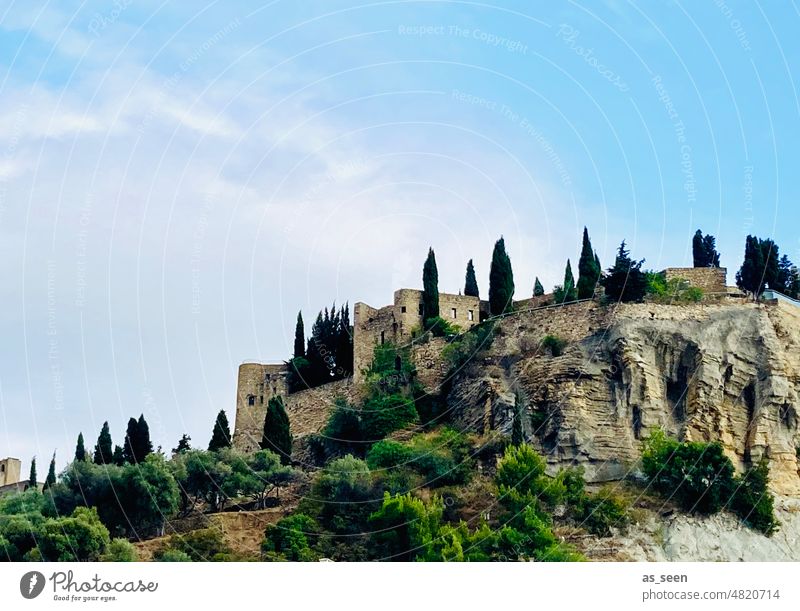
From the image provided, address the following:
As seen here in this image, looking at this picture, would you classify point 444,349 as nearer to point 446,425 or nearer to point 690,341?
point 446,425

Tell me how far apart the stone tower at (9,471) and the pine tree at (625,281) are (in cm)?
3688

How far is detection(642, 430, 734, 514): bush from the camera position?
4391 cm

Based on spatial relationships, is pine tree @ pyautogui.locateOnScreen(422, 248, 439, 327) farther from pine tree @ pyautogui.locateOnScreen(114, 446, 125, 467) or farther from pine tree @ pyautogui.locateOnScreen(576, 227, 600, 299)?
pine tree @ pyautogui.locateOnScreen(114, 446, 125, 467)

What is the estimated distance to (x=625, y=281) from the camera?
49375mm

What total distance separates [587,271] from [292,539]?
14.8m

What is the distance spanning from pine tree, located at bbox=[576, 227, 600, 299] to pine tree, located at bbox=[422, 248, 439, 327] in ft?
18.4

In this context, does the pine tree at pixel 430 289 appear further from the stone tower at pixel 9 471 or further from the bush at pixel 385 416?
the stone tower at pixel 9 471

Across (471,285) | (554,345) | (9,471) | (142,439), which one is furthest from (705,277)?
(9,471)

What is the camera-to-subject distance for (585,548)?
137 feet

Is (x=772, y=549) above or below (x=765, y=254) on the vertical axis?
below
